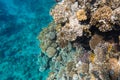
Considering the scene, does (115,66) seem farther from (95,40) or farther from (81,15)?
(81,15)

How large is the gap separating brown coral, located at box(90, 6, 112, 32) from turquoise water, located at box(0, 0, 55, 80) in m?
8.46

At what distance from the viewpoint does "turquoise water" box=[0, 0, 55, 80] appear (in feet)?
47.7

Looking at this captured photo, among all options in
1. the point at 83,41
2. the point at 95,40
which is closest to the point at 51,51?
the point at 83,41

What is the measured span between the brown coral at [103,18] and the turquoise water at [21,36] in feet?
27.8

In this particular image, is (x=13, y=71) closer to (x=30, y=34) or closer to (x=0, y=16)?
(x=30, y=34)

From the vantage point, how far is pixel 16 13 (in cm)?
2175

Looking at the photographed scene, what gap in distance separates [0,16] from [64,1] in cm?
1537

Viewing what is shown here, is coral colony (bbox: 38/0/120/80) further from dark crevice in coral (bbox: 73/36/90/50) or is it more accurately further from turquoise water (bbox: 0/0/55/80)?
turquoise water (bbox: 0/0/55/80)

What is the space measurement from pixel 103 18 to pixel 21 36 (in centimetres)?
1321

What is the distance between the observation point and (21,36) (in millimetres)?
17781

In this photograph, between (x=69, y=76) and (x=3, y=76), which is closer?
(x=69, y=76)

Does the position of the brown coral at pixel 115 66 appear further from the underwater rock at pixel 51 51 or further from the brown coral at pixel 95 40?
the underwater rock at pixel 51 51

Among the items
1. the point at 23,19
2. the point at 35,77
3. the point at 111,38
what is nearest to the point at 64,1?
the point at 111,38

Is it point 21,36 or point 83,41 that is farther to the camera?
point 21,36
